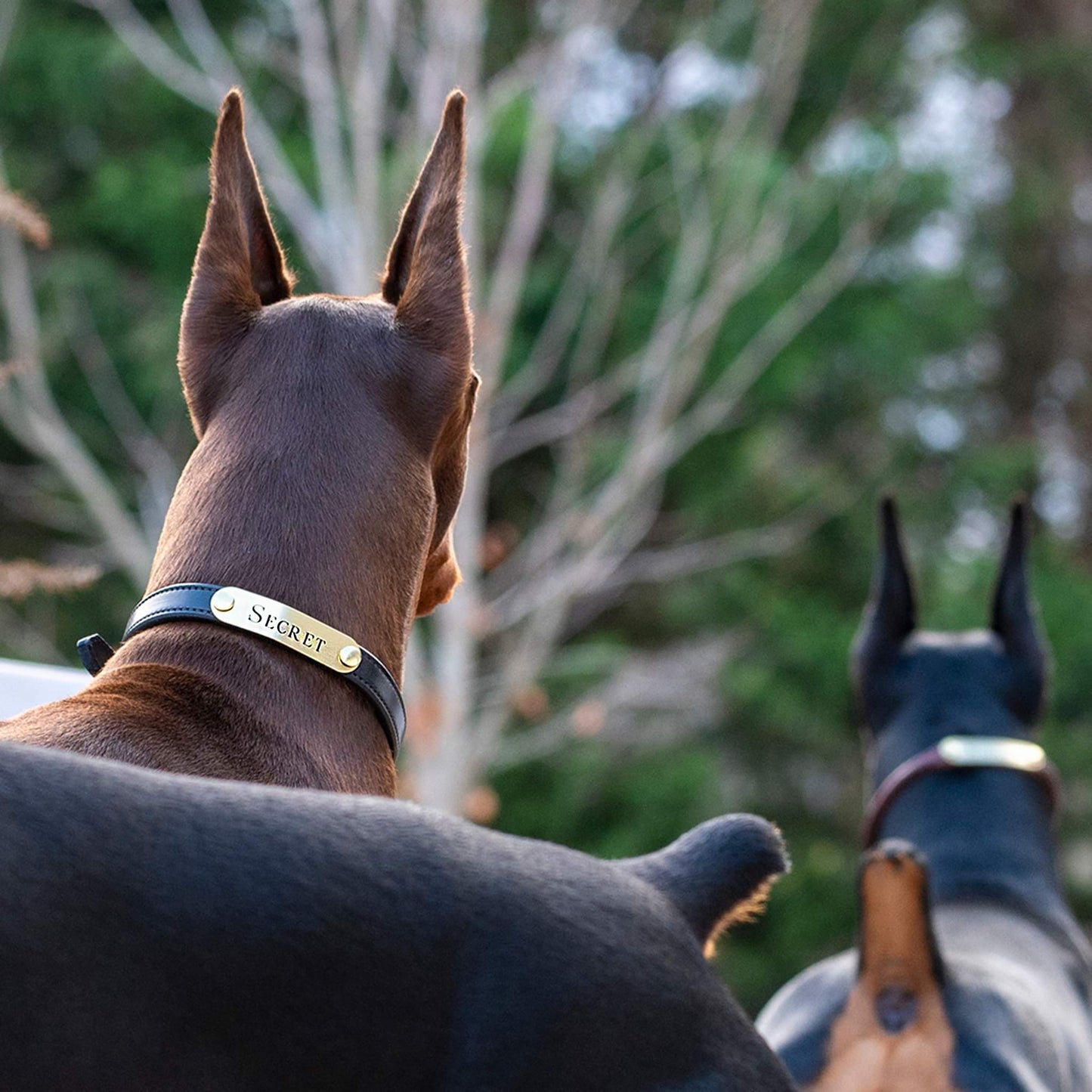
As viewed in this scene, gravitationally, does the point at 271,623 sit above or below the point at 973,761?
below

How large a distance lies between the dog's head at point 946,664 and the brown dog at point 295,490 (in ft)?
8.03

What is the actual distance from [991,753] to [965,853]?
29 centimetres

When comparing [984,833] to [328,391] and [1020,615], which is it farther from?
[328,391]

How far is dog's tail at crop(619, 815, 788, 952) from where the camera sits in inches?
67.1

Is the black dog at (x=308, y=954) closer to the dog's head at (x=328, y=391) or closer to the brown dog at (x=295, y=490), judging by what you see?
the brown dog at (x=295, y=490)

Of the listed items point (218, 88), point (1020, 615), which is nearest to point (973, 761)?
point (1020, 615)

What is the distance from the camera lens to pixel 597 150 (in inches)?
486

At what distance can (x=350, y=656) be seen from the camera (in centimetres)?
228

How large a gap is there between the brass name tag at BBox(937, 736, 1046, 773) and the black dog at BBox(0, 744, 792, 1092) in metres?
3.38

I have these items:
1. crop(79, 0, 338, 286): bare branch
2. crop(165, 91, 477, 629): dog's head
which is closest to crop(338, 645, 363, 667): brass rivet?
crop(165, 91, 477, 629): dog's head

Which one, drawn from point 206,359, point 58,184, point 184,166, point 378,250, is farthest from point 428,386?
point 58,184

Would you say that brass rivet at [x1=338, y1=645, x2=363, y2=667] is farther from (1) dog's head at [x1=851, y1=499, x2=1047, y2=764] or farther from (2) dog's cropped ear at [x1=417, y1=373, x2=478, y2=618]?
(1) dog's head at [x1=851, y1=499, x2=1047, y2=764]

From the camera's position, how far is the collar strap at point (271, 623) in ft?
7.32

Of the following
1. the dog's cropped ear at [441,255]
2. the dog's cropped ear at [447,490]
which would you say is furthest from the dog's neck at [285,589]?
the dog's cropped ear at [441,255]
